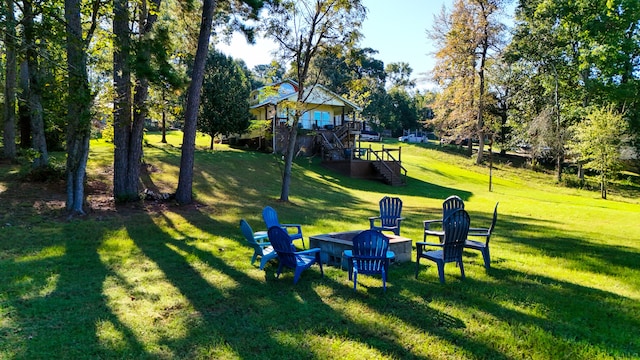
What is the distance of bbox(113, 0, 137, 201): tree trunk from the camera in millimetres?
9100

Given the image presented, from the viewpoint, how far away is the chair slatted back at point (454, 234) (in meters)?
5.38

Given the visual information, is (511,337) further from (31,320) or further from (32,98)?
(32,98)

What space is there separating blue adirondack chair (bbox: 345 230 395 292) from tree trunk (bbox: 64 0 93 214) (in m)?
6.74

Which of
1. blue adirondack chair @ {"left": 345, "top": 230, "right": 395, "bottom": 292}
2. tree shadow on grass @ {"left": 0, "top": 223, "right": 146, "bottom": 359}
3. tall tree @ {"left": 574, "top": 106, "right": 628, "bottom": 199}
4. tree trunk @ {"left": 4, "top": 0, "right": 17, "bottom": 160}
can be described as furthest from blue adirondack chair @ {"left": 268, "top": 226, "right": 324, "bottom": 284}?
tall tree @ {"left": 574, "top": 106, "right": 628, "bottom": 199}

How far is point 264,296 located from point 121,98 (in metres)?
7.31

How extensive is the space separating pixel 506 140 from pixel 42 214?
38.9 m

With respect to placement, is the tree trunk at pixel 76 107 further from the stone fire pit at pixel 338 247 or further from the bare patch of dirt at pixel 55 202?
the stone fire pit at pixel 338 247

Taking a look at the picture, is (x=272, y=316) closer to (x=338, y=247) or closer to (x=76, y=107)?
(x=338, y=247)

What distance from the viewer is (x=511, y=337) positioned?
3896 mm

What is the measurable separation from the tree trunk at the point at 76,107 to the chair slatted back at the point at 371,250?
673 centimetres

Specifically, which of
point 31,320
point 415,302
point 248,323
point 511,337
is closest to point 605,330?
point 511,337

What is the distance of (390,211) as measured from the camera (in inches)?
336

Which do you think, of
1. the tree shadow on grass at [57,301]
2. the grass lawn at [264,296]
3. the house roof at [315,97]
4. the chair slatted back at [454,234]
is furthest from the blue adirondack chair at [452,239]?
the house roof at [315,97]

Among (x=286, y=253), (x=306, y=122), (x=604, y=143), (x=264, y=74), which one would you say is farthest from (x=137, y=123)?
(x=604, y=143)
